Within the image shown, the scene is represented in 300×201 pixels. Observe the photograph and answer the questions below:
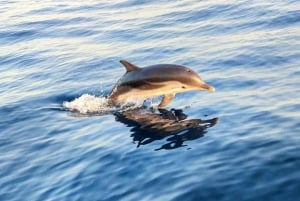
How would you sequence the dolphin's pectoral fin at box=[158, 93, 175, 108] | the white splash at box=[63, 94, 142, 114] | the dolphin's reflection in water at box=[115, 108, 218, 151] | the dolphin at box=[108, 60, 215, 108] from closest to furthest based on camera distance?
the dolphin's reflection in water at box=[115, 108, 218, 151], the dolphin at box=[108, 60, 215, 108], the dolphin's pectoral fin at box=[158, 93, 175, 108], the white splash at box=[63, 94, 142, 114]

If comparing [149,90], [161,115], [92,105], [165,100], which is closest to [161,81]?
[149,90]

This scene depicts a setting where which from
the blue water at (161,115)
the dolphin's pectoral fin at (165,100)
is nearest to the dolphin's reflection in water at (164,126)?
the blue water at (161,115)

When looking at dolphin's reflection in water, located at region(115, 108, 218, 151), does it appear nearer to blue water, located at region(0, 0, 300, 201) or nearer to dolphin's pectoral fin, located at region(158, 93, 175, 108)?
blue water, located at region(0, 0, 300, 201)

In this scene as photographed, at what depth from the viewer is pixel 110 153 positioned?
12398 mm

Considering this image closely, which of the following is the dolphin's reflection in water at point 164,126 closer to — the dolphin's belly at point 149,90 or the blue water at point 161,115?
the blue water at point 161,115

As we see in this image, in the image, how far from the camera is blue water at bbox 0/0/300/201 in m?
10.7

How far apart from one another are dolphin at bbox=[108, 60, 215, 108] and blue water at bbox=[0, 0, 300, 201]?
41 cm

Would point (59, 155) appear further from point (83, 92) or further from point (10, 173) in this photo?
point (83, 92)

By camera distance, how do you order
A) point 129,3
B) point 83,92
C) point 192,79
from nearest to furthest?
point 192,79
point 83,92
point 129,3

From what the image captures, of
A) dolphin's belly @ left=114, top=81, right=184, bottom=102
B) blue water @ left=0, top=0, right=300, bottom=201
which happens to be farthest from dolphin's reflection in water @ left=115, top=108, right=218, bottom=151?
dolphin's belly @ left=114, top=81, right=184, bottom=102

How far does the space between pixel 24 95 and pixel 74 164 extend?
6.43 m

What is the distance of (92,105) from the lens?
1603 cm

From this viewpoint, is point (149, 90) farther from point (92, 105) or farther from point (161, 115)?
point (92, 105)

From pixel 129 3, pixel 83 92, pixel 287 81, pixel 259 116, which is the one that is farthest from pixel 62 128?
pixel 129 3
